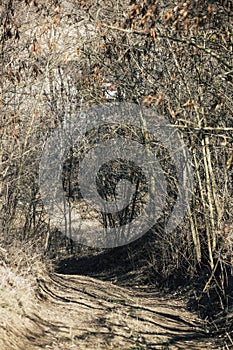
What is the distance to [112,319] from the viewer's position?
7848mm

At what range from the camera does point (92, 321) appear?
7738mm

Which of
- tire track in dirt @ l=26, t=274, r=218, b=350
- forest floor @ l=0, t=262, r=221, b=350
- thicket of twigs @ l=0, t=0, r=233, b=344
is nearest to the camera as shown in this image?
forest floor @ l=0, t=262, r=221, b=350

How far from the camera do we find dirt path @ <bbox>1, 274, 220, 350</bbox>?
6.76 metres

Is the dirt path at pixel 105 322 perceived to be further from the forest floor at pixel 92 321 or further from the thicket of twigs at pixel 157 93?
the thicket of twigs at pixel 157 93

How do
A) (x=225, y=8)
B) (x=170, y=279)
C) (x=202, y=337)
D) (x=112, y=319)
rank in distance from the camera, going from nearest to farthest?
(x=225, y=8) < (x=202, y=337) < (x=112, y=319) < (x=170, y=279)

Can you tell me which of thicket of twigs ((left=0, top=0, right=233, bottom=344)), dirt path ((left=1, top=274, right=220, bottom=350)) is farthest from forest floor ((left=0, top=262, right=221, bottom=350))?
thicket of twigs ((left=0, top=0, right=233, bottom=344))

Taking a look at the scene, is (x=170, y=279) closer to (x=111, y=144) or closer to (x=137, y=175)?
(x=137, y=175)

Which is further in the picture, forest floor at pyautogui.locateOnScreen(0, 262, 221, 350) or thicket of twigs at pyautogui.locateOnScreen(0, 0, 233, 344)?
thicket of twigs at pyautogui.locateOnScreen(0, 0, 233, 344)

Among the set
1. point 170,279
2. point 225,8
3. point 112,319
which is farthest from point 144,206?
point 225,8

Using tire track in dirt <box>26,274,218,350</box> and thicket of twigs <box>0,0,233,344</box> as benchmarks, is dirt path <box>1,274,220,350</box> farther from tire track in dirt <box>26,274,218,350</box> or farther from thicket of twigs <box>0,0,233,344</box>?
thicket of twigs <box>0,0,233,344</box>

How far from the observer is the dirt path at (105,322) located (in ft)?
22.2

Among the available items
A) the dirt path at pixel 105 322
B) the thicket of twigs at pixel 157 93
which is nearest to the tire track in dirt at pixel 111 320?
the dirt path at pixel 105 322

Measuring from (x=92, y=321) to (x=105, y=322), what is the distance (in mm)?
203

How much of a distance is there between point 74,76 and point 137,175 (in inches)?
124
